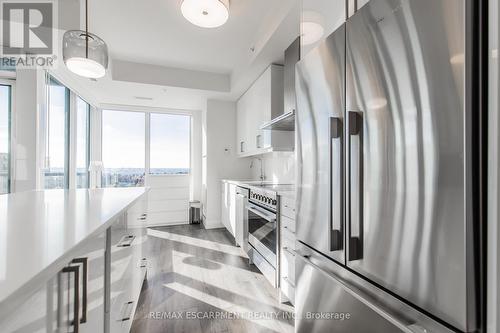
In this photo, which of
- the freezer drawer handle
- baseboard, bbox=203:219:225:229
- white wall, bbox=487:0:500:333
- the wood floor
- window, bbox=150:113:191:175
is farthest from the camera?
window, bbox=150:113:191:175

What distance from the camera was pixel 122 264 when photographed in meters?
1.29

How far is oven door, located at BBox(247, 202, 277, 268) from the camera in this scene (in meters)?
2.16

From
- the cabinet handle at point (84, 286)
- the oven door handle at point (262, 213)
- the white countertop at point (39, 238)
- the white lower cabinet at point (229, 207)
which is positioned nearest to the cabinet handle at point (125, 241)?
the white countertop at point (39, 238)

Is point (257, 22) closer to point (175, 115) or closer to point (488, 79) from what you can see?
point (488, 79)

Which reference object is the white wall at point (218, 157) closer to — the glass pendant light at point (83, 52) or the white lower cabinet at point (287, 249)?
the white lower cabinet at point (287, 249)

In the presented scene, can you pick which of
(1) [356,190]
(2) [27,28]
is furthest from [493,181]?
(2) [27,28]

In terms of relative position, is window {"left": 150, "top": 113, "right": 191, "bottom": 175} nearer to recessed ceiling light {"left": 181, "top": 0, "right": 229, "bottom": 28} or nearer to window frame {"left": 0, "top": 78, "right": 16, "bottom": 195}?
window frame {"left": 0, "top": 78, "right": 16, "bottom": 195}

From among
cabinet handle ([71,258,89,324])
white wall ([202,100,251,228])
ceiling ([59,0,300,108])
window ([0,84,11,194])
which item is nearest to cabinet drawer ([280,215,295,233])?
cabinet handle ([71,258,89,324])

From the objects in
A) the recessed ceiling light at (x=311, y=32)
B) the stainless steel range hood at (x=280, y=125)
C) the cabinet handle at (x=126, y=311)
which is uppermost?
the recessed ceiling light at (x=311, y=32)

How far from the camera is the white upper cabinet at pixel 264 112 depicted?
287 cm

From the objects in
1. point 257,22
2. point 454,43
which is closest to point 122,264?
point 454,43

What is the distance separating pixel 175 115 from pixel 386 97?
492 centimetres

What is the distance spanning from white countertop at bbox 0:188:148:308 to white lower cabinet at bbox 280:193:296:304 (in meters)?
1.22

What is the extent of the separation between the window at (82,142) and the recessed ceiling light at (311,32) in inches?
156
